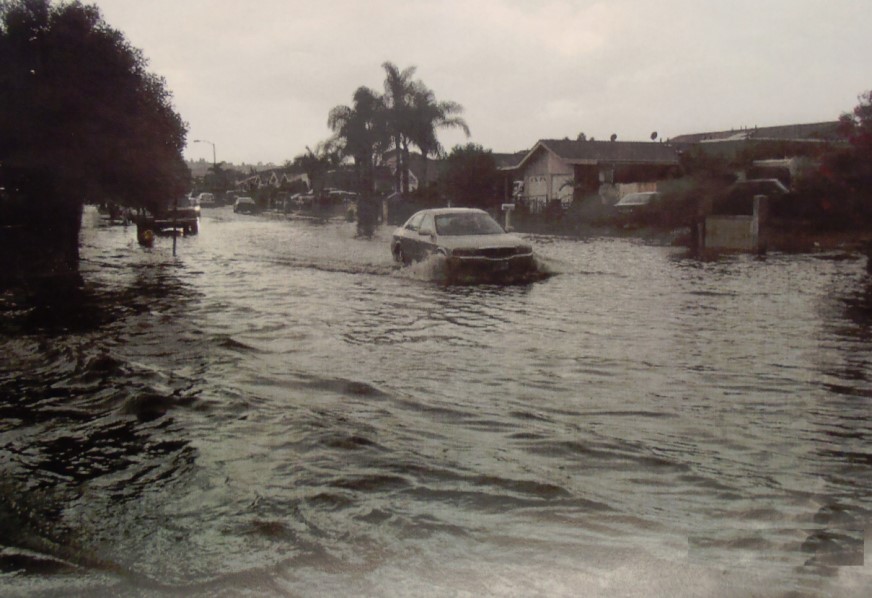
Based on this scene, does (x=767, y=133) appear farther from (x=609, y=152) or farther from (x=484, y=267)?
(x=484, y=267)

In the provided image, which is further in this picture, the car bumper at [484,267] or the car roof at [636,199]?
the car roof at [636,199]

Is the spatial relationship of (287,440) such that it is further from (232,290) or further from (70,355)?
(232,290)

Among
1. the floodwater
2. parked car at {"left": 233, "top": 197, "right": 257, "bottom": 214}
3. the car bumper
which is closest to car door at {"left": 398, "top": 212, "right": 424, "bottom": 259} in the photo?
the car bumper

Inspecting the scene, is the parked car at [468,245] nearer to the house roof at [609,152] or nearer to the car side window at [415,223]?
the car side window at [415,223]

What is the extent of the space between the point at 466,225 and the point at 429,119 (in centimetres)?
4266

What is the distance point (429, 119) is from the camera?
59.3m

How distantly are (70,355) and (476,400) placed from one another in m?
4.67

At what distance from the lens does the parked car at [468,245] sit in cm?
1658

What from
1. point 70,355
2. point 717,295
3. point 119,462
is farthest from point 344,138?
point 119,462


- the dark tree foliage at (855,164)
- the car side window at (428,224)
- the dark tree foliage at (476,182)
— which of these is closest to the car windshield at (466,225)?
the car side window at (428,224)

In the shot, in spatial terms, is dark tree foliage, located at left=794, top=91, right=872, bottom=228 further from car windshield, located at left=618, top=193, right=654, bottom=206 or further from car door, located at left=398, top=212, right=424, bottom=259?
car windshield, located at left=618, top=193, right=654, bottom=206

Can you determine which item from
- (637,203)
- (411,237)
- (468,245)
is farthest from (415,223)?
(637,203)

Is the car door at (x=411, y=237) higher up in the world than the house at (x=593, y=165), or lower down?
lower down

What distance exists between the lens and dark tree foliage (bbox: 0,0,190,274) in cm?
1819
